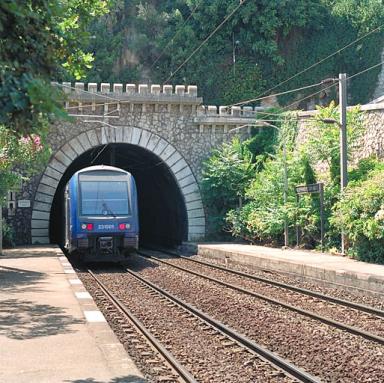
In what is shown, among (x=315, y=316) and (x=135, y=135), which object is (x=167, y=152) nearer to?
(x=135, y=135)

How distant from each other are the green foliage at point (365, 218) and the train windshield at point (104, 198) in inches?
248

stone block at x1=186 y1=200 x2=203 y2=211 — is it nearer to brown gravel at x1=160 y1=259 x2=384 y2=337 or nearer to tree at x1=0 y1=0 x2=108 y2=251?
brown gravel at x1=160 y1=259 x2=384 y2=337

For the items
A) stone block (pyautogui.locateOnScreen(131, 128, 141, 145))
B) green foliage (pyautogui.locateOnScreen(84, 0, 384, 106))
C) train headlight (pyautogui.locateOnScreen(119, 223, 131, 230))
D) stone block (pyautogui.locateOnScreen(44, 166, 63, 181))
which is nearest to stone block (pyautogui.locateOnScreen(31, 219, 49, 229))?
stone block (pyautogui.locateOnScreen(44, 166, 63, 181))

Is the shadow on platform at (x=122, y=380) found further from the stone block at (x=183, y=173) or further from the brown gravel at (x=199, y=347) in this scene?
the stone block at (x=183, y=173)

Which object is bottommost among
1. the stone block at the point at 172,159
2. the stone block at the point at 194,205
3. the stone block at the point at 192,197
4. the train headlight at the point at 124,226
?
the train headlight at the point at 124,226

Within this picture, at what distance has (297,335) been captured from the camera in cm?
922

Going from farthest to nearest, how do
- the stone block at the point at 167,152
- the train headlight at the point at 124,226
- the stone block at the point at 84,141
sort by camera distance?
the stone block at the point at 167,152, the stone block at the point at 84,141, the train headlight at the point at 124,226

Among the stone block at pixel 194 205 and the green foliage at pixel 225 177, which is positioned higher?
the green foliage at pixel 225 177

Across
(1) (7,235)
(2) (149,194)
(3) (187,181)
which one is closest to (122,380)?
(1) (7,235)

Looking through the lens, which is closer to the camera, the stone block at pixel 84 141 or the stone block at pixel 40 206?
the stone block at pixel 40 206

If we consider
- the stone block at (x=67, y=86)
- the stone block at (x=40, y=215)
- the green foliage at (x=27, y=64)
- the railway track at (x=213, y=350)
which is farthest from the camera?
the stone block at (x=40, y=215)

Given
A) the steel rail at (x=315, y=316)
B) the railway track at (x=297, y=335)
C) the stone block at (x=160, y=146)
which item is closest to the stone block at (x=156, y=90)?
the stone block at (x=160, y=146)

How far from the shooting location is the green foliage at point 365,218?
16391 mm

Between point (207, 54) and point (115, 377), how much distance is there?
37331 millimetres
